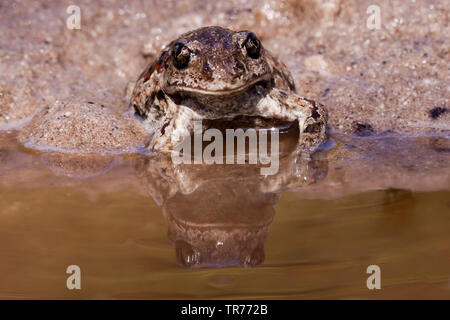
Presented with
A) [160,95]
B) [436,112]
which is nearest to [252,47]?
[160,95]

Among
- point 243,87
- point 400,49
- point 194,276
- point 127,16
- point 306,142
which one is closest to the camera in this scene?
point 194,276

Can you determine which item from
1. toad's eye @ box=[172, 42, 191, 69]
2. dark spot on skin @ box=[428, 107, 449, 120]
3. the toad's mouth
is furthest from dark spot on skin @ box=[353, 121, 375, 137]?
toad's eye @ box=[172, 42, 191, 69]

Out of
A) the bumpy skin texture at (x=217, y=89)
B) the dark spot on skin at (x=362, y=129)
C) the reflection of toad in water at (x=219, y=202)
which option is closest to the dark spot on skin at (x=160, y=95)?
the bumpy skin texture at (x=217, y=89)

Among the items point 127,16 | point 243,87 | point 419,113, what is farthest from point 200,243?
point 127,16

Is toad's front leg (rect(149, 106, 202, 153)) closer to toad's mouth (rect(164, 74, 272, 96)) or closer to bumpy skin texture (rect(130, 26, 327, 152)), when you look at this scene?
bumpy skin texture (rect(130, 26, 327, 152))

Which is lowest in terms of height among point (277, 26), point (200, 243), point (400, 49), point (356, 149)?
point (200, 243)

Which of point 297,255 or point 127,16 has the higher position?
point 127,16

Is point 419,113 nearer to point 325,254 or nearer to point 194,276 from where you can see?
point 325,254
